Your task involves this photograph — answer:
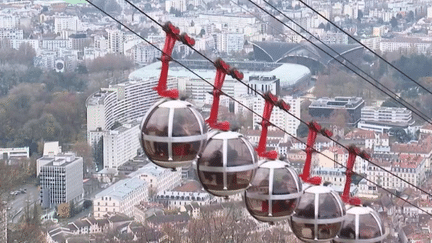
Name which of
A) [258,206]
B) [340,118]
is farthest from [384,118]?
[258,206]

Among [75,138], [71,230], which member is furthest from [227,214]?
[75,138]

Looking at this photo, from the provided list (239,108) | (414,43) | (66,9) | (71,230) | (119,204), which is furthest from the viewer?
(66,9)

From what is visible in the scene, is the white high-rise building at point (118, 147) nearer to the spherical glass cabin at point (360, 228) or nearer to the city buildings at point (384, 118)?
the city buildings at point (384, 118)

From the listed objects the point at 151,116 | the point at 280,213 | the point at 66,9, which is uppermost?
the point at 151,116

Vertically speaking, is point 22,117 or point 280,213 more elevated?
point 280,213

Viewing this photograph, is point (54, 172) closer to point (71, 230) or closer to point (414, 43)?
point (71, 230)

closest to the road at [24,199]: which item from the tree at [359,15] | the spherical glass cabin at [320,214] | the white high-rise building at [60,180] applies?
the white high-rise building at [60,180]

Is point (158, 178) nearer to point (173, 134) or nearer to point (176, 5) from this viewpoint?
point (173, 134)
